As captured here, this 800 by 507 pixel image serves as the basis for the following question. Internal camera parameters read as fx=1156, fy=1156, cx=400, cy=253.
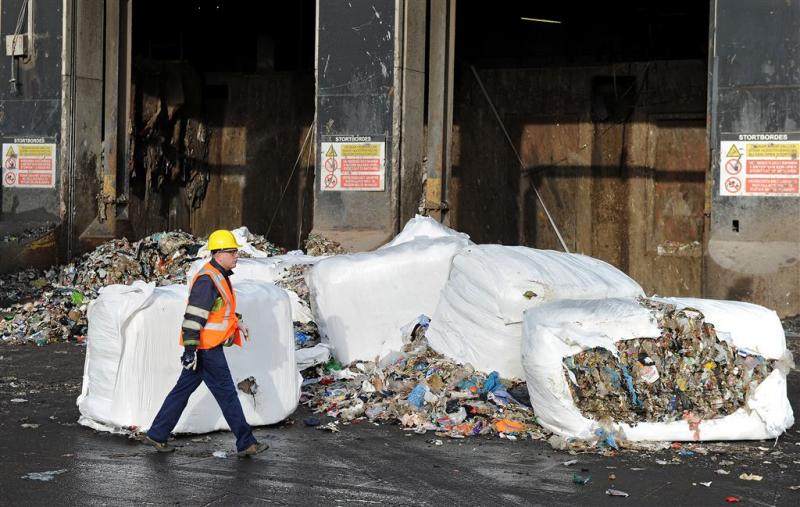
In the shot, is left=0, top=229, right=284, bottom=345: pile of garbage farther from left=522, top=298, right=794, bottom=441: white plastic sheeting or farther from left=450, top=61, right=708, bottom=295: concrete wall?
left=522, top=298, right=794, bottom=441: white plastic sheeting

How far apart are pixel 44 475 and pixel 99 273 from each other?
355 inches

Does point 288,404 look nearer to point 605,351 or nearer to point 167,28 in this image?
point 605,351

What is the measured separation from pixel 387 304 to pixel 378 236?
425 cm

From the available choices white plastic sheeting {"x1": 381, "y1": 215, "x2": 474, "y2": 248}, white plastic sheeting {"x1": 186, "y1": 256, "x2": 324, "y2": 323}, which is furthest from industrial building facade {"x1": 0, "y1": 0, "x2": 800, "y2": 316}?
white plastic sheeting {"x1": 381, "y1": 215, "x2": 474, "y2": 248}

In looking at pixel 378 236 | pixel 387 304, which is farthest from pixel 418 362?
pixel 378 236

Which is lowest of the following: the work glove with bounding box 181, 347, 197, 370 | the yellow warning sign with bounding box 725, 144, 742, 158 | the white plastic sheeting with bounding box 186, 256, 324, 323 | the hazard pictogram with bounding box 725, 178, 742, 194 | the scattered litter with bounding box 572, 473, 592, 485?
the scattered litter with bounding box 572, 473, 592, 485

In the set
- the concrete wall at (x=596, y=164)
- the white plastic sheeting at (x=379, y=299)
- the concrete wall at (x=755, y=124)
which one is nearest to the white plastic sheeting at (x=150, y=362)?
the white plastic sheeting at (x=379, y=299)

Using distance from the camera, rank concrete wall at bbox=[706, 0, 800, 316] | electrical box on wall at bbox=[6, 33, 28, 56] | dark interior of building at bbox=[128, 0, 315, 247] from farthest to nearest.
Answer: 1. dark interior of building at bbox=[128, 0, 315, 247]
2. electrical box on wall at bbox=[6, 33, 28, 56]
3. concrete wall at bbox=[706, 0, 800, 316]

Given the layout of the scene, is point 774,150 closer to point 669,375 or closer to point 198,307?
point 669,375

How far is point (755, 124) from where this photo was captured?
13406 mm

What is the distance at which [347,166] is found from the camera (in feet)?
48.7

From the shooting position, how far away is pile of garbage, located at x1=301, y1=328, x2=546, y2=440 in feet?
26.9

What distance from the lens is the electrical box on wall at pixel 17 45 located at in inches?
645

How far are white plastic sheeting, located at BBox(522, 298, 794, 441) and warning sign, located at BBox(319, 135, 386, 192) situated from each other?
268 inches
